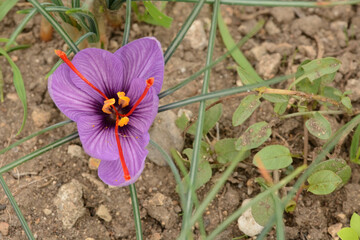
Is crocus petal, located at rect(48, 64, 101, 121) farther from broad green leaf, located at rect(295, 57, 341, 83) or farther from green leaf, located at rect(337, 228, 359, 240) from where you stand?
green leaf, located at rect(337, 228, 359, 240)

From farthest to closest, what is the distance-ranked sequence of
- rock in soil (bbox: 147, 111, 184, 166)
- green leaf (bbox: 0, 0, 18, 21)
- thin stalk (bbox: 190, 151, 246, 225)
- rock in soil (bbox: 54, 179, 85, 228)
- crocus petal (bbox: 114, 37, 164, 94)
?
rock in soil (bbox: 147, 111, 184, 166)
rock in soil (bbox: 54, 179, 85, 228)
crocus petal (bbox: 114, 37, 164, 94)
green leaf (bbox: 0, 0, 18, 21)
thin stalk (bbox: 190, 151, 246, 225)

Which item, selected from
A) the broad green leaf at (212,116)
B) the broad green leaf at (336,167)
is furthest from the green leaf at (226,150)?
the broad green leaf at (336,167)

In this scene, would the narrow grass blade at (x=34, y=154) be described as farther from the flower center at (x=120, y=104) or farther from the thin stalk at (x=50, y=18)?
the thin stalk at (x=50, y=18)

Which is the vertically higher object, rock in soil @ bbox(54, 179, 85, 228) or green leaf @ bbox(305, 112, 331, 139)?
green leaf @ bbox(305, 112, 331, 139)

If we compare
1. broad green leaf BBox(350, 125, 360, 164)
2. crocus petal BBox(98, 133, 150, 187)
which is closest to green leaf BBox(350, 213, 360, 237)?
broad green leaf BBox(350, 125, 360, 164)

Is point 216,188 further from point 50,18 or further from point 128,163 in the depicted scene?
point 50,18

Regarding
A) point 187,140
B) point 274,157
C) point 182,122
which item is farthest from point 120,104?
point 274,157
